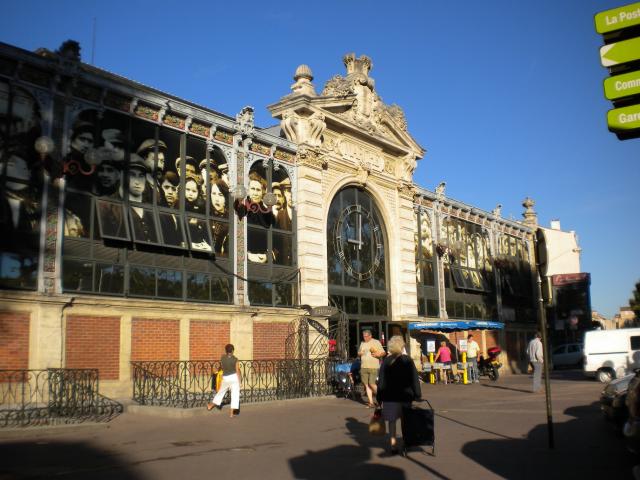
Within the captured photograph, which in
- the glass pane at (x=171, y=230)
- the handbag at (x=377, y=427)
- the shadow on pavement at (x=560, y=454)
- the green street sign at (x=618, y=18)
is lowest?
the shadow on pavement at (x=560, y=454)

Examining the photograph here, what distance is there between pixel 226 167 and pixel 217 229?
212 centimetres

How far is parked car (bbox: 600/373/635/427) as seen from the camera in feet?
35.0

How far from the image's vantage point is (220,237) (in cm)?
2084

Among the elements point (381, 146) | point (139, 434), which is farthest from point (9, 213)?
point (381, 146)

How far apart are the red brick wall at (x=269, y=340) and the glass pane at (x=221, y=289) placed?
56.2 inches

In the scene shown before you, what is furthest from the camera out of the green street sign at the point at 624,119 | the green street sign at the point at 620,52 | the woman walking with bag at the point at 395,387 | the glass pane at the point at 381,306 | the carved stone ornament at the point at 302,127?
the glass pane at the point at 381,306

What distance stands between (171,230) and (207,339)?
3.46 m

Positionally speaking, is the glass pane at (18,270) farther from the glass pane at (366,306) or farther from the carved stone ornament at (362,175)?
the carved stone ornament at (362,175)

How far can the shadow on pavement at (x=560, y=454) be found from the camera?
8438mm

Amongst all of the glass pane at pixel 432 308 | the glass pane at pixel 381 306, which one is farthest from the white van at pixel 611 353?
the glass pane at pixel 381 306

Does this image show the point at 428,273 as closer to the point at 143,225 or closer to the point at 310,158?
the point at 310,158

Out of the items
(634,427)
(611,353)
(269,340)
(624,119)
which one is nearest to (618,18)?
(624,119)

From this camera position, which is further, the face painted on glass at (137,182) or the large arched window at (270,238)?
the large arched window at (270,238)

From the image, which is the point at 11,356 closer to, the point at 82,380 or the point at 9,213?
the point at 82,380
